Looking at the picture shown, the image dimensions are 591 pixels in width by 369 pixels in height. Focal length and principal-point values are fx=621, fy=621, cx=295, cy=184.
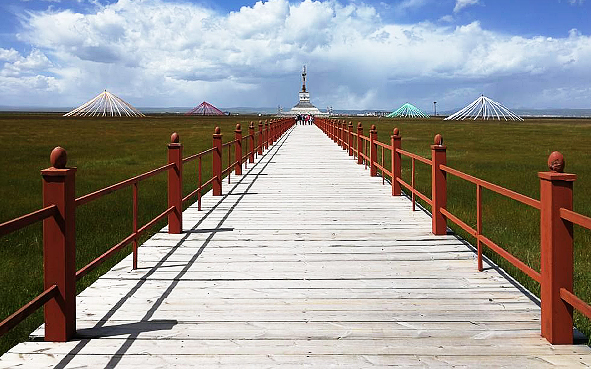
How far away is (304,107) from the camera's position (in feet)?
478

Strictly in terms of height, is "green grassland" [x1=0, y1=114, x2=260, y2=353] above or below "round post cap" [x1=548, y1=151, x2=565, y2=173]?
below

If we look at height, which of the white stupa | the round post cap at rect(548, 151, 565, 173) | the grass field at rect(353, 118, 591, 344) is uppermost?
the white stupa

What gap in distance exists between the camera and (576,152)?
2862 cm

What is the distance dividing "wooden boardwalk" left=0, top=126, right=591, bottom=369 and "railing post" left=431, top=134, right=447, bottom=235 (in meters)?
0.19

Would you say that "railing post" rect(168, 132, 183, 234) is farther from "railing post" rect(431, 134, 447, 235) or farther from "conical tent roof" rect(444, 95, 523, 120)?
"conical tent roof" rect(444, 95, 523, 120)

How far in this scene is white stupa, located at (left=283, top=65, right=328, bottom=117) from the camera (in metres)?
142

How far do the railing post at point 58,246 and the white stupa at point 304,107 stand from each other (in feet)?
445

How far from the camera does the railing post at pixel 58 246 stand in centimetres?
431

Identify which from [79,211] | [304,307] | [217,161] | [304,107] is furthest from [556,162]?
[304,107]

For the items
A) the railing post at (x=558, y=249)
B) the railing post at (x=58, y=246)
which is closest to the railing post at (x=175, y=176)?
the railing post at (x=58, y=246)

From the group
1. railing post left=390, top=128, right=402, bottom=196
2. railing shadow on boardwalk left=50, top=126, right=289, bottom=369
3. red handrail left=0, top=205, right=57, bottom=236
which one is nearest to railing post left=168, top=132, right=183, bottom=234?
railing shadow on boardwalk left=50, top=126, right=289, bottom=369

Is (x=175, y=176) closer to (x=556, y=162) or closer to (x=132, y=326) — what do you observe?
(x=132, y=326)

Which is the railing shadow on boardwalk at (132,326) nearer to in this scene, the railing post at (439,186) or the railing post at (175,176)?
the railing post at (175,176)

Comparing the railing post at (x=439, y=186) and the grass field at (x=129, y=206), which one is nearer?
the grass field at (x=129, y=206)
